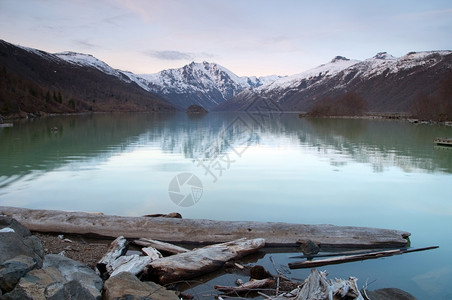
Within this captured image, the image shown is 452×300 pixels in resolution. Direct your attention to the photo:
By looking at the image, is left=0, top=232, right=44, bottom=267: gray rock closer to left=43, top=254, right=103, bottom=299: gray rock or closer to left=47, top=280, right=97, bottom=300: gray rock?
left=43, top=254, right=103, bottom=299: gray rock

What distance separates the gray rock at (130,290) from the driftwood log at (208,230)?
116 inches

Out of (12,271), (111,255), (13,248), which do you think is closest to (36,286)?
(12,271)

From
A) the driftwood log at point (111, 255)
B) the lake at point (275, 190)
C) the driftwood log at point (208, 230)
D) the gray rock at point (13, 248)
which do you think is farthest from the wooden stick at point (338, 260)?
the gray rock at point (13, 248)

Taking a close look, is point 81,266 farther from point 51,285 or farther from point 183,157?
point 183,157

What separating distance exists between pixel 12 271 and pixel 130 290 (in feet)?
5.04

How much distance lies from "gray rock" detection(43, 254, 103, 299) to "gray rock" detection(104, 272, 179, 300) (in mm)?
184

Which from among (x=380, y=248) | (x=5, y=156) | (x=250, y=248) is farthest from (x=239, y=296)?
(x=5, y=156)

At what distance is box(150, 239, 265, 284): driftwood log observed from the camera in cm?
696

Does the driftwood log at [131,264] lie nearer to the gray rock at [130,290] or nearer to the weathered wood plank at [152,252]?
the weathered wood plank at [152,252]

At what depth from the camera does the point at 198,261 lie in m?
7.34

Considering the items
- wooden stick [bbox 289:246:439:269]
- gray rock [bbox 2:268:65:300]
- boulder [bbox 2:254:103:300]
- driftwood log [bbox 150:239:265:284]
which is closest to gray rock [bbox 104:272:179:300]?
boulder [bbox 2:254:103:300]

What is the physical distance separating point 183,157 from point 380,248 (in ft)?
58.3

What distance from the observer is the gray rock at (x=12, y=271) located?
5012 millimetres

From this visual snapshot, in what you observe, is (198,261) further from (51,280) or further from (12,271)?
(12,271)
